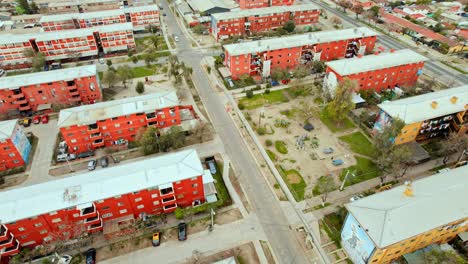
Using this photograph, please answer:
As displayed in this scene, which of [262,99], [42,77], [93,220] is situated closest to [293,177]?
[262,99]

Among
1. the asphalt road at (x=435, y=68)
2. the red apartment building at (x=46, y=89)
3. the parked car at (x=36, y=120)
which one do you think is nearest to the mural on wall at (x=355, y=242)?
the red apartment building at (x=46, y=89)

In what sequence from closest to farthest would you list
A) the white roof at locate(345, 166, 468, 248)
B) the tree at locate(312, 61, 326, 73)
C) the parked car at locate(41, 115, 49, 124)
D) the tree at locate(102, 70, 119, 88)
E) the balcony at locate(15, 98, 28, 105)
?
the white roof at locate(345, 166, 468, 248)
the parked car at locate(41, 115, 49, 124)
the balcony at locate(15, 98, 28, 105)
the tree at locate(102, 70, 119, 88)
the tree at locate(312, 61, 326, 73)

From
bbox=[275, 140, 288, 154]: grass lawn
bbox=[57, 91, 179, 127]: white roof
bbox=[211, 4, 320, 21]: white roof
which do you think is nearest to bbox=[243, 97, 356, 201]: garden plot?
bbox=[275, 140, 288, 154]: grass lawn

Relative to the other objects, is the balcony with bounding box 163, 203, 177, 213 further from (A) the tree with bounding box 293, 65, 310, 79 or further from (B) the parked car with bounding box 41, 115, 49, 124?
(A) the tree with bounding box 293, 65, 310, 79

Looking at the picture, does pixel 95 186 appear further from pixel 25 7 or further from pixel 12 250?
pixel 25 7

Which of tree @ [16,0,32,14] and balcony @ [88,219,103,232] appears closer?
balcony @ [88,219,103,232]

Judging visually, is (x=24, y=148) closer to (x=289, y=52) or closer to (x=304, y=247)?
(x=304, y=247)
